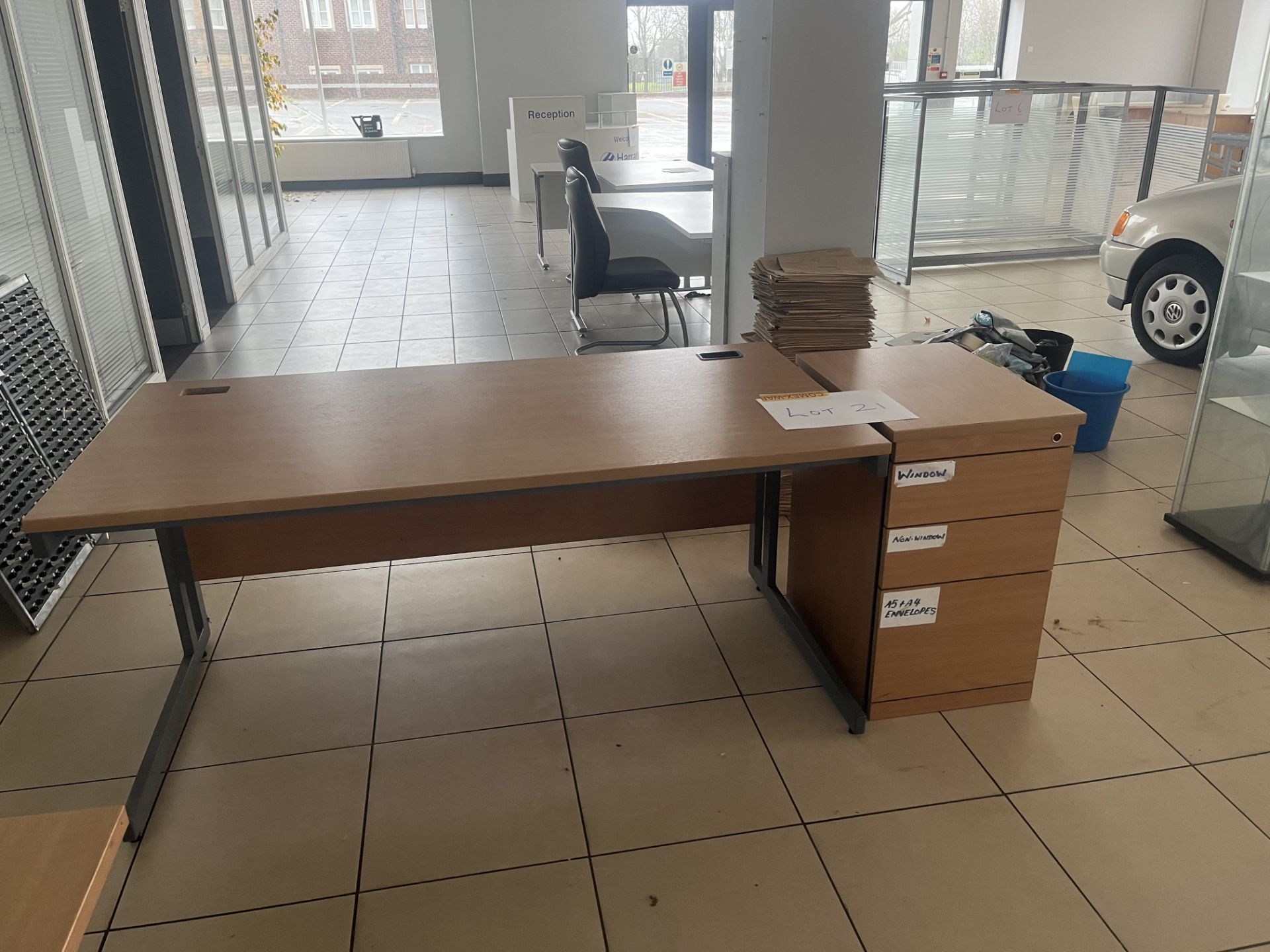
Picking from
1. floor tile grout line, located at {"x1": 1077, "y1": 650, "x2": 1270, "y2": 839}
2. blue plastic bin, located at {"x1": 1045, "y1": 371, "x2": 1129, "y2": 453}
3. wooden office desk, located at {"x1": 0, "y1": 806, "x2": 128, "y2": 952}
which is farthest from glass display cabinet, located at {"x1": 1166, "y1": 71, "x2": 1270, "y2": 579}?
wooden office desk, located at {"x1": 0, "y1": 806, "x2": 128, "y2": 952}

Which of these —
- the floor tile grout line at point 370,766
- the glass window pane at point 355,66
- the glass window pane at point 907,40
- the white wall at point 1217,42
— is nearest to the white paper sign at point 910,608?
the floor tile grout line at point 370,766

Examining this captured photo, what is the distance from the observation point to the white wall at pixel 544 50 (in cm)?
1095

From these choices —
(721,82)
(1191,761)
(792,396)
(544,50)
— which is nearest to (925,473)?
(792,396)

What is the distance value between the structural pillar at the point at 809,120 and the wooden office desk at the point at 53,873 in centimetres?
267

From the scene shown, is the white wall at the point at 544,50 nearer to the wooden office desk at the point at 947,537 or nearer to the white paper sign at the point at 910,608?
the wooden office desk at the point at 947,537

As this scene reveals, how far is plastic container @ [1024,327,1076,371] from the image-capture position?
384 cm

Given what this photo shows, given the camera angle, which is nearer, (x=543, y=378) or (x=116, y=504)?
(x=116, y=504)

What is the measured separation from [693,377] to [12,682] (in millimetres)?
1940

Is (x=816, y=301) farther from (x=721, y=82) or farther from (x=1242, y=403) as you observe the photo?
(x=721, y=82)

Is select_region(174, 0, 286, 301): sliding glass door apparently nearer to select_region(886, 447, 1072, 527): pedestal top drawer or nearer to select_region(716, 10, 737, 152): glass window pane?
select_region(716, 10, 737, 152): glass window pane

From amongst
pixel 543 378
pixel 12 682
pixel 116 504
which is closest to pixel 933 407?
pixel 543 378

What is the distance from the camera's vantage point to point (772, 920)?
1.73 meters

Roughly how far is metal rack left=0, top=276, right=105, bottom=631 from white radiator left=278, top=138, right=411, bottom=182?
9159mm

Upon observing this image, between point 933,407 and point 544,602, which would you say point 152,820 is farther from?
point 933,407
